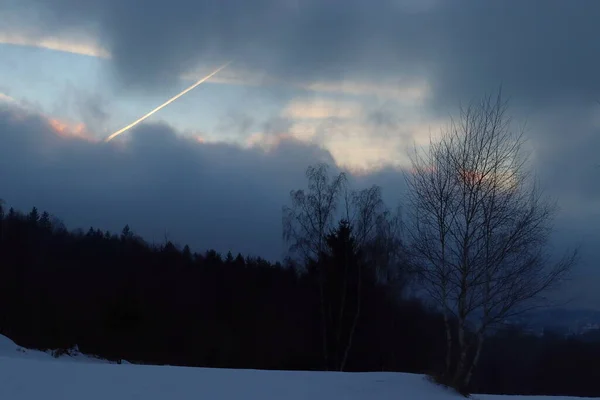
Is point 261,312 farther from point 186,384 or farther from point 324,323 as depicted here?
point 186,384

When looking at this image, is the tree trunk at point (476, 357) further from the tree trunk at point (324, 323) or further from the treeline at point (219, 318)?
the tree trunk at point (324, 323)

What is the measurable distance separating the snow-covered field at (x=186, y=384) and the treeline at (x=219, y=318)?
676 inches

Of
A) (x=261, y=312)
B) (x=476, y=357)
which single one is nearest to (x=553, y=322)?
(x=476, y=357)

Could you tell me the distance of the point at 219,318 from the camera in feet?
157

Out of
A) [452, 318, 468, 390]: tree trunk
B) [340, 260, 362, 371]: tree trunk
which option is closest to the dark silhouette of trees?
[340, 260, 362, 371]: tree trunk

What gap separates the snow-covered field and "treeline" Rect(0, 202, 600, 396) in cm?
1718

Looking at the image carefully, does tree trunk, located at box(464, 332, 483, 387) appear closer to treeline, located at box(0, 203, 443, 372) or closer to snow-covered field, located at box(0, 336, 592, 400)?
snow-covered field, located at box(0, 336, 592, 400)

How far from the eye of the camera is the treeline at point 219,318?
113 feet

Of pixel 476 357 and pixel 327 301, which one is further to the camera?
pixel 327 301

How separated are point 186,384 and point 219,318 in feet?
128

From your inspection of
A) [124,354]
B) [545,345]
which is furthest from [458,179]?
[124,354]

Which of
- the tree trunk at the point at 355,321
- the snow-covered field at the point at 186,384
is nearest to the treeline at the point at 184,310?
the tree trunk at the point at 355,321

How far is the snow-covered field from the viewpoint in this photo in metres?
8.72

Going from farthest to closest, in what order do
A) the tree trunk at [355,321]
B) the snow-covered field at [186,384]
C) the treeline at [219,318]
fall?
the treeline at [219,318], the tree trunk at [355,321], the snow-covered field at [186,384]
